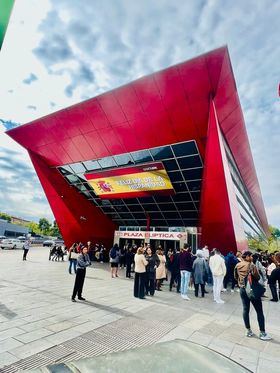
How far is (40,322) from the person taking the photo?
5.17 m

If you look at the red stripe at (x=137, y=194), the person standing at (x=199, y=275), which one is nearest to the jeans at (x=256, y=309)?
the person standing at (x=199, y=275)

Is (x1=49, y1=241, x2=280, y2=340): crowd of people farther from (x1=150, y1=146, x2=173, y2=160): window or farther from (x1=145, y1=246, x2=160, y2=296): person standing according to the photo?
(x1=150, y1=146, x2=173, y2=160): window

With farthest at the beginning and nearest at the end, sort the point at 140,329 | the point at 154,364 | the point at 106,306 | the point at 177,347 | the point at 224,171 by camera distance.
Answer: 1. the point at 224,171
2. the point at 106,306
3. the point at 140,329
4. the point at 177,347
5. the point at 154,364

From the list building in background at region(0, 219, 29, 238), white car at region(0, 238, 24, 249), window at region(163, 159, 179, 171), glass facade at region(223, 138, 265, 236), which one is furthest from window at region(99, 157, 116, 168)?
building in background at region(0, 219, 29, 238)

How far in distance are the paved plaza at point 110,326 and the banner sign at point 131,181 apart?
9.95 metres

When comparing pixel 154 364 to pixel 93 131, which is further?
pixel 93 131

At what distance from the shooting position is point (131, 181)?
18.6 metres

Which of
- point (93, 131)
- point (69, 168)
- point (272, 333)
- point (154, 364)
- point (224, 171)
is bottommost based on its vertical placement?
point (272, 333)

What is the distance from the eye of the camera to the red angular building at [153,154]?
42.2ft

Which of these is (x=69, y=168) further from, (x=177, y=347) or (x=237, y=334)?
(x=177, y=347)

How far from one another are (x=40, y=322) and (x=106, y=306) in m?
2.12

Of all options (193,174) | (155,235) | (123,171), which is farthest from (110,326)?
(155,235)

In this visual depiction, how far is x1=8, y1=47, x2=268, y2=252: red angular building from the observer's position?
42.2 feet

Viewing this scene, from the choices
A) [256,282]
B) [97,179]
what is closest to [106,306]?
[256,282]
